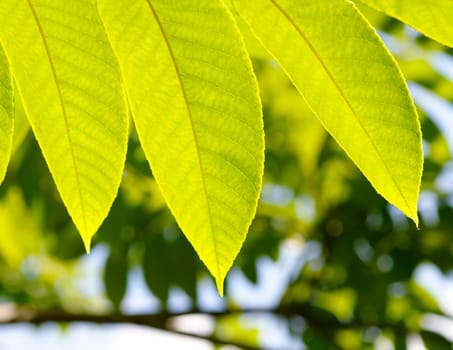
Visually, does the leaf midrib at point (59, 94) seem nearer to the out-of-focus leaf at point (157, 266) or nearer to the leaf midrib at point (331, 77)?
the leaf midrib at point (331, 77)

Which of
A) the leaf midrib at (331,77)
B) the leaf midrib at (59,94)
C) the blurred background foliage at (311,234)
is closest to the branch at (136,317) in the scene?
the blurred background foliage at (311,234)

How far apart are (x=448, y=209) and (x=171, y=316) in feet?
3.80

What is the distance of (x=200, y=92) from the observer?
1.08 m

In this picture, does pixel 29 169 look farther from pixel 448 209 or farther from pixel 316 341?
pixel 448 209

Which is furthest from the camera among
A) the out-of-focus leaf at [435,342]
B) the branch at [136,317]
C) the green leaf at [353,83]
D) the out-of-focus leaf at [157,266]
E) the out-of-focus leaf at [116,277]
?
the out-of-focus leaf at [116,277]

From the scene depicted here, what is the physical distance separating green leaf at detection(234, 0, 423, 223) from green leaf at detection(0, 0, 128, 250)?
24 centimetres

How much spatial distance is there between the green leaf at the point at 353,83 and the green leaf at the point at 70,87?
24 cm

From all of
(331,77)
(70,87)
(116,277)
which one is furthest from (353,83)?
(116,277)

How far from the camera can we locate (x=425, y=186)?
2.93 metres

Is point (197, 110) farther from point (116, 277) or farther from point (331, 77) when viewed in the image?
point (116, 277)

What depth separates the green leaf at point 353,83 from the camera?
106 centimetres

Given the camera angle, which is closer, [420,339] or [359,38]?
[359,38]

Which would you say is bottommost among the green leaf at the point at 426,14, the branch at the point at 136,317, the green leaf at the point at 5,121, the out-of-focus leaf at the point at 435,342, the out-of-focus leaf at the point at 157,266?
the out-of-focus leaf at the point at 435,342

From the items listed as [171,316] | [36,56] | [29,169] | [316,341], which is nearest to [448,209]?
[316,341]
